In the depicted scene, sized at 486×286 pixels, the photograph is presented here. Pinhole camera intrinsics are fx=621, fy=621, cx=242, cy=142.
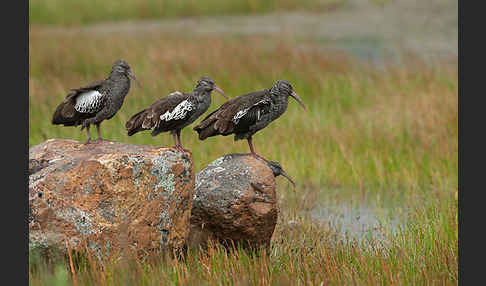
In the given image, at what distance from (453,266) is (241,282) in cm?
224

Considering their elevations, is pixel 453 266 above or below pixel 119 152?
below

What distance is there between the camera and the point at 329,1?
27656 mm

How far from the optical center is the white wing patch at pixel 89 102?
6355mm

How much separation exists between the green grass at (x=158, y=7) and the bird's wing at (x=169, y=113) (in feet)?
67.9

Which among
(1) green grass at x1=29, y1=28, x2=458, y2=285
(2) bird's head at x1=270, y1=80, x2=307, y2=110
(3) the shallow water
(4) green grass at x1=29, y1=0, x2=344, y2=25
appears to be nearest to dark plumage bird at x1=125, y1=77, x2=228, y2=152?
(2) bird's head at x1=270, y1=80, x2=307, y2=110

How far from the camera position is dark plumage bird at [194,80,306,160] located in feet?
21.2

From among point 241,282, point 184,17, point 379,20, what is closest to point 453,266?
point 241,282

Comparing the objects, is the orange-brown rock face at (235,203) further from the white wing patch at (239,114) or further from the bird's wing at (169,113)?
the bird's wing at (169,113)

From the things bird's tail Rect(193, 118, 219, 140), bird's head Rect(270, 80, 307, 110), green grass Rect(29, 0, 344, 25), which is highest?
green grass Rect(29, 0, 344, 25)

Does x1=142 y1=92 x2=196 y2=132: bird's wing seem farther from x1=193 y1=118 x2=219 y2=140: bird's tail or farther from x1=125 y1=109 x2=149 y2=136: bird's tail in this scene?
x1=193 y1=118 x2=219 y2=140: bird's tail

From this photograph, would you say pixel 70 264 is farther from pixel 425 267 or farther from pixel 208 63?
pixel 208 63

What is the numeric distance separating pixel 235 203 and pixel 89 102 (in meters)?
1.86

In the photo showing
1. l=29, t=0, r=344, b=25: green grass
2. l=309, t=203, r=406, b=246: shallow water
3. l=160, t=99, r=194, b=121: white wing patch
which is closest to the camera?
l=160, t=99, r=194, b=121: white wing patch

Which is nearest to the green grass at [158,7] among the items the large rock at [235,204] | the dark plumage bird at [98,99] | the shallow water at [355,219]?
the shallow water at [355,219]
